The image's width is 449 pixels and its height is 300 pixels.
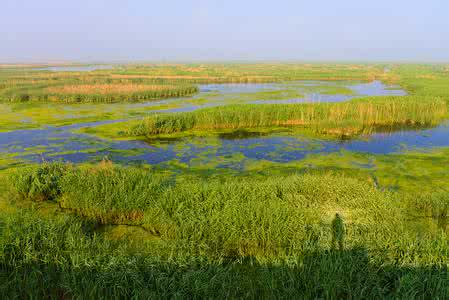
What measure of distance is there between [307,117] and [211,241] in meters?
12.3

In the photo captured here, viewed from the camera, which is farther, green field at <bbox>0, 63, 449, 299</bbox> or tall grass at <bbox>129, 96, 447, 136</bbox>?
tall grass at <bbox>129, 96, 447, 136</bbox>

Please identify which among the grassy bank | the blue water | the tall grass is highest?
the tall grass

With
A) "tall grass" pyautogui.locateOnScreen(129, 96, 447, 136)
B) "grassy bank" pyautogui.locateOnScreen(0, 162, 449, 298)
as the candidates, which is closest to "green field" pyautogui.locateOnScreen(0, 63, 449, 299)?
"grassy bank" pyautogui.locateOnScreen(0, 162, 449, 298)

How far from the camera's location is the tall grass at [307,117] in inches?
596

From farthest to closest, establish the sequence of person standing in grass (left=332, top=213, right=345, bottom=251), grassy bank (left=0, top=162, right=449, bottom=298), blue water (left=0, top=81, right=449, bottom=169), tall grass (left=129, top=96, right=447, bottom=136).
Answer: tall grass (left=129, top=96, right=447, bottom=136), blue water (left=0, top=81, right=449, bottom=169), person standing in grass (left=332, top=213, right=345, bottom=251), grassy bank (left=0, top=162, right=449, bottom=298)

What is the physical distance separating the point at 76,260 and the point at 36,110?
18800mm

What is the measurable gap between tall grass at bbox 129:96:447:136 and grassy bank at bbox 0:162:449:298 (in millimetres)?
8007

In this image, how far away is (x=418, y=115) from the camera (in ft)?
59.1

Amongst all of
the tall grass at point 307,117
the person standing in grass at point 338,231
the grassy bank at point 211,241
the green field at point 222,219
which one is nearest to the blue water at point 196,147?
the green field at point 222,219

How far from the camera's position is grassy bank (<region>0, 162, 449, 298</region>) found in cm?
405

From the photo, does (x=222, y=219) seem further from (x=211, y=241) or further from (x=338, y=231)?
(x=338, y=231)

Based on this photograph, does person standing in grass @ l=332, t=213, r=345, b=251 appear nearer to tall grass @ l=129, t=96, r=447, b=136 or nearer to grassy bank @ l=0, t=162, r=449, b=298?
grassy bank @ l=0, t=162, r=449, b=298

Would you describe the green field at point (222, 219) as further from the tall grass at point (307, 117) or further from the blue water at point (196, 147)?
the tall grass at point (307, 117)

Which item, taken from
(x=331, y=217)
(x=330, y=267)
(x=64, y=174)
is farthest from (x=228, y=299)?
(x=64, y=174)
